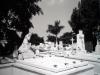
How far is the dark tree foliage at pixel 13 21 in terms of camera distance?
17.5 ft

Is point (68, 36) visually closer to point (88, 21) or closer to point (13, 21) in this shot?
point (88, 21)

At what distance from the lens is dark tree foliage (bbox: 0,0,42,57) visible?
534cm

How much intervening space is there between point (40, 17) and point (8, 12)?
1.76 meters

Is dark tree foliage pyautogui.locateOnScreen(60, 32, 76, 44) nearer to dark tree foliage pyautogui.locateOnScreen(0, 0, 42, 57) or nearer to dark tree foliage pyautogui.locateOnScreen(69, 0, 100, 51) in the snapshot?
dark tree foliage pyautogui.locateOnScreen(69, 0, 100, 51)

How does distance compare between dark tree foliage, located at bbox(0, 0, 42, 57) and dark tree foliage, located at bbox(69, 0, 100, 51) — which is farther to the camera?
dark tree foliage, located at bbox(69, 0, 100, 51)

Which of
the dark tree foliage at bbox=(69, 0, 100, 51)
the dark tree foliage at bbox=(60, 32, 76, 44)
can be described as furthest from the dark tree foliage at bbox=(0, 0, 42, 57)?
the dark tree foliage at bbox=(60, 32, 76, 44)

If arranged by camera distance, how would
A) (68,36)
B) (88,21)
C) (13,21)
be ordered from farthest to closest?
(68,36) < (88,21) < (13,21)

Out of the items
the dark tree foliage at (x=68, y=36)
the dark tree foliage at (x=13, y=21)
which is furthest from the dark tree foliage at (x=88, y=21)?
the dark tree foliage at (x=13, y=21)

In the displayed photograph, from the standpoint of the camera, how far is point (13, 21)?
5.83 metres

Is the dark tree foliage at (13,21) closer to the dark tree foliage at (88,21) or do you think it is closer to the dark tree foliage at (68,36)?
the dark tree foliage at (88,21)

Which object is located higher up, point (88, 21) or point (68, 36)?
point (88, 21)

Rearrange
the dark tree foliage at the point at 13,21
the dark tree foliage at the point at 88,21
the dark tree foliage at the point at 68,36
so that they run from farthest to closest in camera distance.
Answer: the dark tree foliage at the point at 68,36
the dark tree foliage at the point at 88,21
the dark tree foliage at the point at 13,21

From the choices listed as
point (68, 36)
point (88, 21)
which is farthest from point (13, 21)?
point (68, 36)

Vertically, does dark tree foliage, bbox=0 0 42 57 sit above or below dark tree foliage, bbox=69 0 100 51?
below
